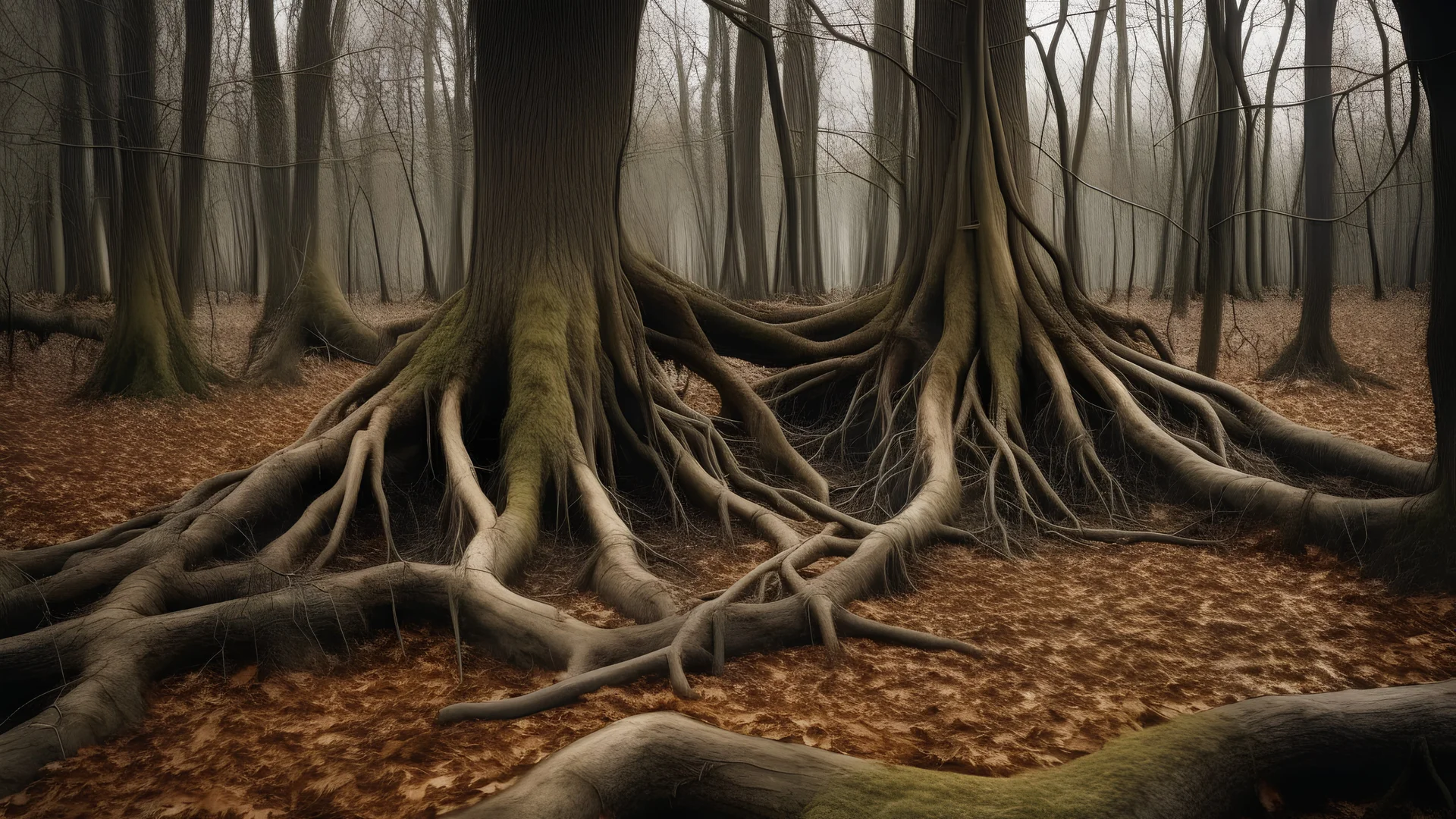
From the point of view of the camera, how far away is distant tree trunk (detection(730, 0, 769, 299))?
1658 cm

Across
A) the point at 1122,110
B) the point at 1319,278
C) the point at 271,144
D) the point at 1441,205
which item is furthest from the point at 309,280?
the point at 1122,110

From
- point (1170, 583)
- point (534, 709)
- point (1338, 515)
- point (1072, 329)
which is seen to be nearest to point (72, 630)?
point (534, 709)

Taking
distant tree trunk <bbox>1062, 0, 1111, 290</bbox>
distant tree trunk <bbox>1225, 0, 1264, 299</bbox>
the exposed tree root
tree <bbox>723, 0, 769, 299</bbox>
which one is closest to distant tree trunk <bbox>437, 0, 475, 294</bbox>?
tree <bbox>723, 0, 769, 299</bbox>

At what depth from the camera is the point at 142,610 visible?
3.78 meters

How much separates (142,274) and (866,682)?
9678mm

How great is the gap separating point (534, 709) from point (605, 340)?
341cm

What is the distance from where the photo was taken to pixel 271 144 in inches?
550

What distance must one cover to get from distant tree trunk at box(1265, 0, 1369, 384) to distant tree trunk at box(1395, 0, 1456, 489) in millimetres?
6156

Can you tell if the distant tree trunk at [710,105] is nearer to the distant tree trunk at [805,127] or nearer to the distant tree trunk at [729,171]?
the distant tree trunk at [729,171]

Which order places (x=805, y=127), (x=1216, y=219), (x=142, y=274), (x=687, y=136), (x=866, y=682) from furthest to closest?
(x=687, y=136) → (x=805, y=127) → (x=142, y=274) → (x=1216, y=219) → (x=866, y=682)

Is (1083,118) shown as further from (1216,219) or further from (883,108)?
(1216,219)

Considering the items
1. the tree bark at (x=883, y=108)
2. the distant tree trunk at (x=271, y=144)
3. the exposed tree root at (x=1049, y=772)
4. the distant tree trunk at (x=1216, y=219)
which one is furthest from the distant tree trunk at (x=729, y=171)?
the exposed tree root at (x=1049, y=772)

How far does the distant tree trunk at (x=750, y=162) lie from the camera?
16578 millimetres

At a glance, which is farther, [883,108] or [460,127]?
[460,127]
